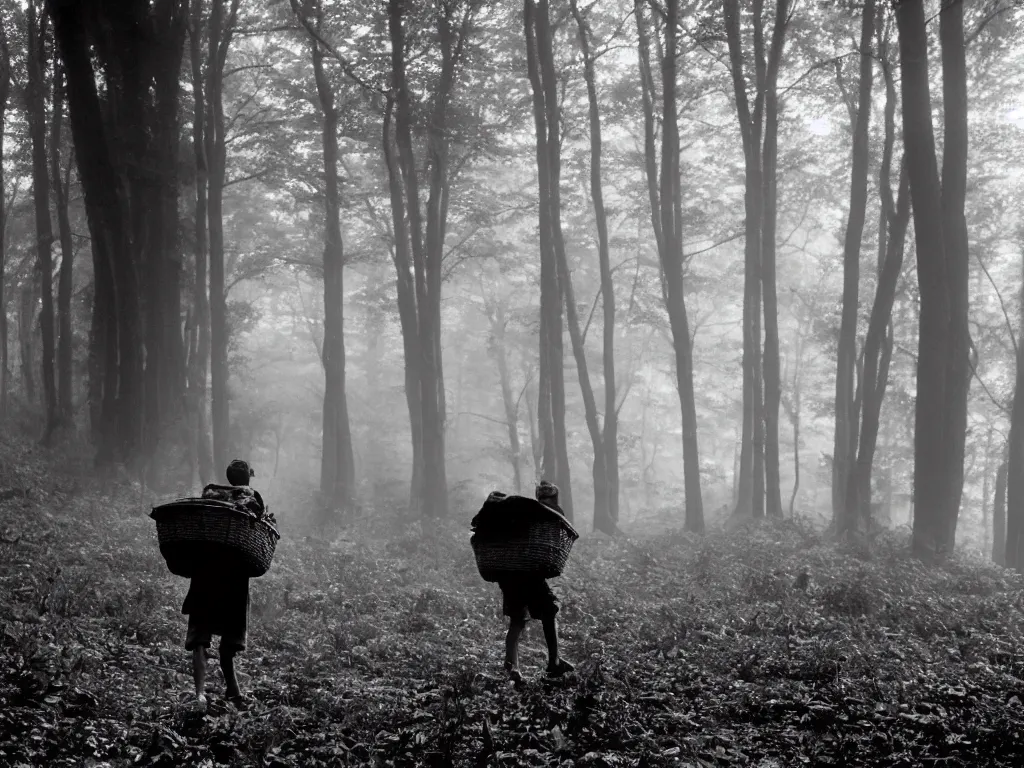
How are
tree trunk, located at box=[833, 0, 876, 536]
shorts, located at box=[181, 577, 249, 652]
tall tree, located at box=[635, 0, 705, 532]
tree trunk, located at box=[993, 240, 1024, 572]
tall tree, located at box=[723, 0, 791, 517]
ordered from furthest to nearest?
tall tree, located at box=[635, 0, 705, 532] < tall tree, located at box=[723, 0, 791, 517] < tree trunk, located at box=[993, 240, 1024, 572] < tree trunk, located at box=[833, 0, 876, 536] < shorts, located at box=[181, 577, 249, 652]

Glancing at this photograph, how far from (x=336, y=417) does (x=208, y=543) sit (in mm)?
18612

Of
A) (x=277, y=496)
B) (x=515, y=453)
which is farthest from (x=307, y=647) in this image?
(x=515, y=453)

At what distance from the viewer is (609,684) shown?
22.1ft

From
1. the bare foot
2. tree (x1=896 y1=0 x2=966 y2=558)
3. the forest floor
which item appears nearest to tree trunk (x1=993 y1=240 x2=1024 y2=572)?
tree (x1=896 y1=0 x2=966 y2=558)

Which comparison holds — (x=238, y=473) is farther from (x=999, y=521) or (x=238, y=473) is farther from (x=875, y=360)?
(x=999, y=521)

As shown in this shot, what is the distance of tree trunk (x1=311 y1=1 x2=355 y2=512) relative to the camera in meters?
23.7

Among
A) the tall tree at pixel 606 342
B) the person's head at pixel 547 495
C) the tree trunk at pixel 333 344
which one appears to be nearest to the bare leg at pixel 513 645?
the person's head at pixel 547 495

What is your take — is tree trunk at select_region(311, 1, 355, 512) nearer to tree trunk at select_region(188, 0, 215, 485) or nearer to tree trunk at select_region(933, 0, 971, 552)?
tree trunk at select_region(188, 0, 215, 485)

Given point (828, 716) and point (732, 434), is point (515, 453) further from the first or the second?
point (828, 716)

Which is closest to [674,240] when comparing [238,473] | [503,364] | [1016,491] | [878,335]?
→ [878,335]

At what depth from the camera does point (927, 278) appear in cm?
1470

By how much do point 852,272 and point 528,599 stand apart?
1517cm

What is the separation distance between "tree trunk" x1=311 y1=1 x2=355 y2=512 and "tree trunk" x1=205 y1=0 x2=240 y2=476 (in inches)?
97.7

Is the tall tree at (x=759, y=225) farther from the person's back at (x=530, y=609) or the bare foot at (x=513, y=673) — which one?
the bare foot at (x=513, y=673)
